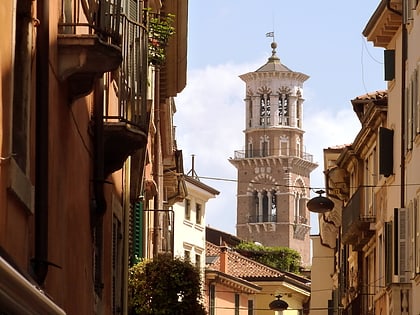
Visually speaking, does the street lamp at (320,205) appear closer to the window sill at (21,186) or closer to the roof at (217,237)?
the window sill at (21,186)

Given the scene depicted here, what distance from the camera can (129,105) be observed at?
52.5 feet

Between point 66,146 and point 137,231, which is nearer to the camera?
point 66,146

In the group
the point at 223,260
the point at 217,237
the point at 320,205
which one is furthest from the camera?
the point at 217,237

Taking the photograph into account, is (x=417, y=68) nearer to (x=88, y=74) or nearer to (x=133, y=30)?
(x=133, y=30)

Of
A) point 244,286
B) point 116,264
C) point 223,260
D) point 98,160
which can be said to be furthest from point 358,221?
point 223,260

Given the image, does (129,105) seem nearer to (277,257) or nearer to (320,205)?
(320,205)

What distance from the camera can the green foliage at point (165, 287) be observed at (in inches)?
923

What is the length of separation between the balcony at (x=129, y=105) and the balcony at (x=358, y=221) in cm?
2699

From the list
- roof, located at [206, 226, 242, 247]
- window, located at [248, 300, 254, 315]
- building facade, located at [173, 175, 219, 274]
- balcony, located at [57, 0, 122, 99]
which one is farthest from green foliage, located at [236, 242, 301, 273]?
balcony, located at [57, 0, 122, 99]

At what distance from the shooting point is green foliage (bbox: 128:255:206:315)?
923 inches

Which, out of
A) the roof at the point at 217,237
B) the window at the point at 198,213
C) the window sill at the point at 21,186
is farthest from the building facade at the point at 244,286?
the window sill at the point at 21,186

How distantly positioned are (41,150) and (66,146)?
5.87 ft

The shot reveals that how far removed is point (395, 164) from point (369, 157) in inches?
337

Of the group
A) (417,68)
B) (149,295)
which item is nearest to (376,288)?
(417,68)
